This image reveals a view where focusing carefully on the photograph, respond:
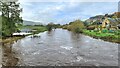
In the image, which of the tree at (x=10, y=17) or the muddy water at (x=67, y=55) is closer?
the muddy water at (x=67, y=55)

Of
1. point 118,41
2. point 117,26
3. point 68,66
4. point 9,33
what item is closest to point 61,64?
point 68,66

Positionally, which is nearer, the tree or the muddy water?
the muddy water

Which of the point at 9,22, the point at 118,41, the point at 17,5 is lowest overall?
the point at 118,41

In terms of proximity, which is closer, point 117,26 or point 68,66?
point 68,66

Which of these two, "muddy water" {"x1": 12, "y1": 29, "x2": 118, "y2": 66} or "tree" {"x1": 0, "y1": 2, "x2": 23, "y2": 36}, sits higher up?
"tree" {"x1": 0, "y1": 2, "x2": 23, "y2": 36}

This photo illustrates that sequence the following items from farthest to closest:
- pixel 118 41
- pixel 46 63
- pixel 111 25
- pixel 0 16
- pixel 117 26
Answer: pixel 111 25 < pixel 117 26 < pixel 0 16 < pixel 118 41 < pixel 46 63

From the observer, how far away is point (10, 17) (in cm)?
4734

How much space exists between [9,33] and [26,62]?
89.4 feet

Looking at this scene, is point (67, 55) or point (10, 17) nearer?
point (67, 55)

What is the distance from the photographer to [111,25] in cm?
7244

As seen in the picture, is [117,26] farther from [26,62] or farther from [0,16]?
[26,62]

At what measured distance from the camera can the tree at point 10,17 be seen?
44.2m

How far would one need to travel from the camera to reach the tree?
4419 cm

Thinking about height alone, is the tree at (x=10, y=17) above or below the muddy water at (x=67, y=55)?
above
